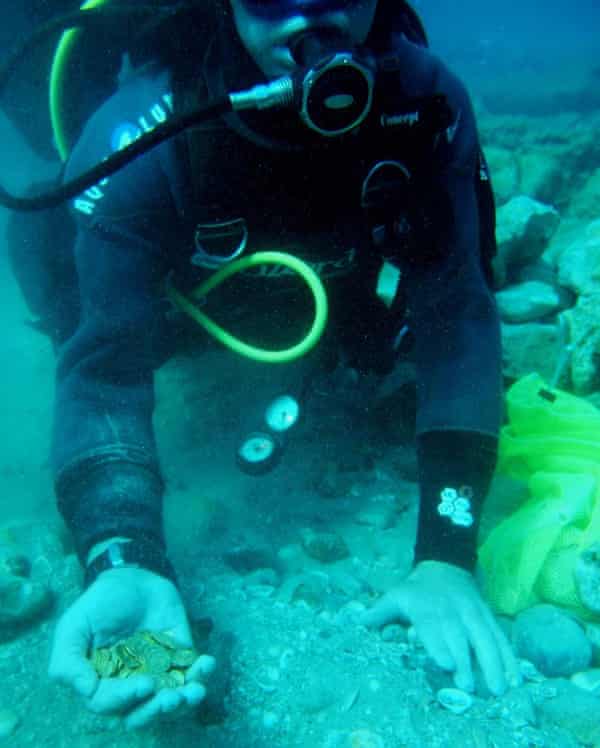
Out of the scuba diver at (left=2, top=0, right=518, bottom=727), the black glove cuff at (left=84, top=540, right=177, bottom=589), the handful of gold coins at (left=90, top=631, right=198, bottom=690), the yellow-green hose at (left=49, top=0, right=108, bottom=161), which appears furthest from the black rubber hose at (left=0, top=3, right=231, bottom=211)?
the handful of gold coins at (left=90, top=631, right=198, bottom=690)

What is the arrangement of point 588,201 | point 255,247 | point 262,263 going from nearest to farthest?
point 262,263 → point 255,247 → point 588,201

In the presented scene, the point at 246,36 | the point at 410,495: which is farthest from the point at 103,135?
the point at 410,495

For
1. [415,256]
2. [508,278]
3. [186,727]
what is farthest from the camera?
[508,278]

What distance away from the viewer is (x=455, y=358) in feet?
8.34

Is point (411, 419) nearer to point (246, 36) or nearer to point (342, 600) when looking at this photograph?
point (342, 600)

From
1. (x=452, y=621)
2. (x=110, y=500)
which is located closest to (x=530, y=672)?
(x=452, y=621)

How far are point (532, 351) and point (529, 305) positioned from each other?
56 centimetres

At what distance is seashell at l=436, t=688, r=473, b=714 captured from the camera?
1.78m

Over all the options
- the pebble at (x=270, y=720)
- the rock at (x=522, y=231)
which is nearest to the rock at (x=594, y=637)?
the pebble at (x=270, y=720)

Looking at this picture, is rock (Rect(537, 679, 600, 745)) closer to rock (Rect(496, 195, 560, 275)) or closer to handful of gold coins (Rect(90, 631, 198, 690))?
handful of gold coins (Rect(90, 631, 198, 690))

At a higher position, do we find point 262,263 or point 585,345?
point 262,263

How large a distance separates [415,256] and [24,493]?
3832mm

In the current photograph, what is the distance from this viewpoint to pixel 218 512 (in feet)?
11.1

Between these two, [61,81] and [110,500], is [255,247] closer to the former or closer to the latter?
[110,500]
